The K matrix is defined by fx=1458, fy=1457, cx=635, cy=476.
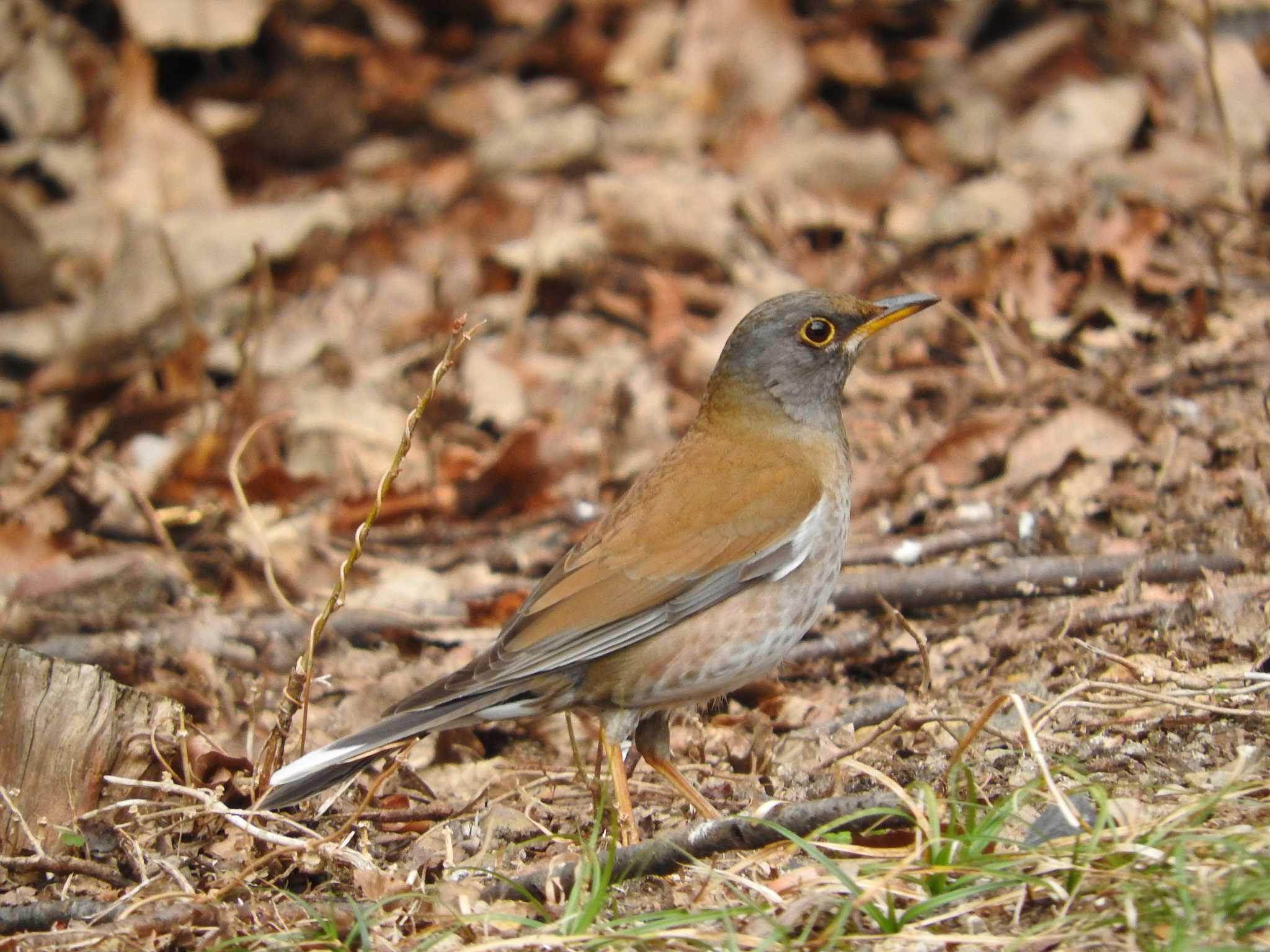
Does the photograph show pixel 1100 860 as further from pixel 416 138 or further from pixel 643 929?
pixel 416 138

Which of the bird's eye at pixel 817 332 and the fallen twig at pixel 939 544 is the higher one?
the bird's eye at pixel 817 332

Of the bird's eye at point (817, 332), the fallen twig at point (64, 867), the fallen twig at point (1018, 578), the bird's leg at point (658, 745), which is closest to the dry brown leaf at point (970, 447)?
the fallen twig at point (1018, 578)

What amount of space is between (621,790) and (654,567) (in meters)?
0.69

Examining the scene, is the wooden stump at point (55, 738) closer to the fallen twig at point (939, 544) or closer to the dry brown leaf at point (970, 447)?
the fallen twig at point (939, 544)

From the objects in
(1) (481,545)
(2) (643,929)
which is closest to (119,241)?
(1) (481,545)

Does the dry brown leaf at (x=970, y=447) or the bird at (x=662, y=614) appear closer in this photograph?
the bird at (x=662, y=614)

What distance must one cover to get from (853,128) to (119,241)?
447cm

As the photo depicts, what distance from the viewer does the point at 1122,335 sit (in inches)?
278

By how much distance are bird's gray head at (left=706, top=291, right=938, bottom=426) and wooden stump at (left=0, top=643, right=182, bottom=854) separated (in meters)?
2.30

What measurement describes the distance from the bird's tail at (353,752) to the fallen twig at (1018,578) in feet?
5.37

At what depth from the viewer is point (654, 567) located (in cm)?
450

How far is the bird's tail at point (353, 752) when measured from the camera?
399 cm

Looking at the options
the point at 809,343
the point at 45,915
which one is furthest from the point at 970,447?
the point at 45,915

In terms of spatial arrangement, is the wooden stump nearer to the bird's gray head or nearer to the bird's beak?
the bird's gray head
